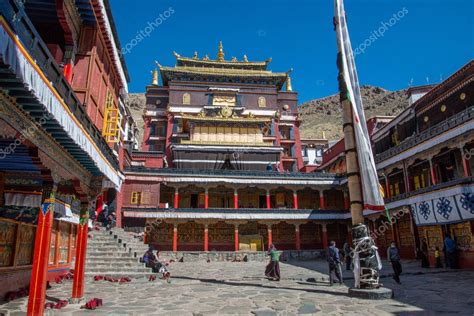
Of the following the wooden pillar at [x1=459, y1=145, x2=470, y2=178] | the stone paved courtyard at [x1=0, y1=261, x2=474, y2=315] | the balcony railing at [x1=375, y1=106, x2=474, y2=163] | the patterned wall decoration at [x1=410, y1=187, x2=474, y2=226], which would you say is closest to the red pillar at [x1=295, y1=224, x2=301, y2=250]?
the balcony railing at [x1=375, y1=106, x2=474, y2=163]

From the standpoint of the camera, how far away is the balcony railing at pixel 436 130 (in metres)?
17.4

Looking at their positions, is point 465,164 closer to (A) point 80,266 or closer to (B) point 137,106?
(A) point 80,266

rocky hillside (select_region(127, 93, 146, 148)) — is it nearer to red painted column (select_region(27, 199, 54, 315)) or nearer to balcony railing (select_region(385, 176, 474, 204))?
balcony railing (select_region(385, 176, 474, 204))

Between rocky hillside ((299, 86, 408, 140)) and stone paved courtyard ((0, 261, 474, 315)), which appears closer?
stone paved courtyard ((0, 261, 474, 315))

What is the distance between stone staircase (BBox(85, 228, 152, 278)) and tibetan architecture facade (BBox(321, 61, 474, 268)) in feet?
50.2

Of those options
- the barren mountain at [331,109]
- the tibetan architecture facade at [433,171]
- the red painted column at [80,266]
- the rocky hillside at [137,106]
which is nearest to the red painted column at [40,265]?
the red painted column at [80,266]

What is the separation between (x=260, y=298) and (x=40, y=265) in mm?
5755

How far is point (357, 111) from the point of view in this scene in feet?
34.1

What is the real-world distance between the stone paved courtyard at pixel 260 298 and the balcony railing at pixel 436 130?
8.59 meters

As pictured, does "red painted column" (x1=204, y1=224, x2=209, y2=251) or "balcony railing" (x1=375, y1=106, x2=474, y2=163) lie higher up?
"balcony railing" (x1=375, y1=106, x2=474, y2=163)

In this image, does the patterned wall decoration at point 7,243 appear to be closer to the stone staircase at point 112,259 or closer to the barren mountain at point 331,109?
the stone staircase at point 112,259

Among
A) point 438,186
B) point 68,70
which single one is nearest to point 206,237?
point 438,186

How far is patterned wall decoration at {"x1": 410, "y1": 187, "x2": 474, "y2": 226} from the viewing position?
52.1 ft

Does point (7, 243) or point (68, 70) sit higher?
point (68, 70)
